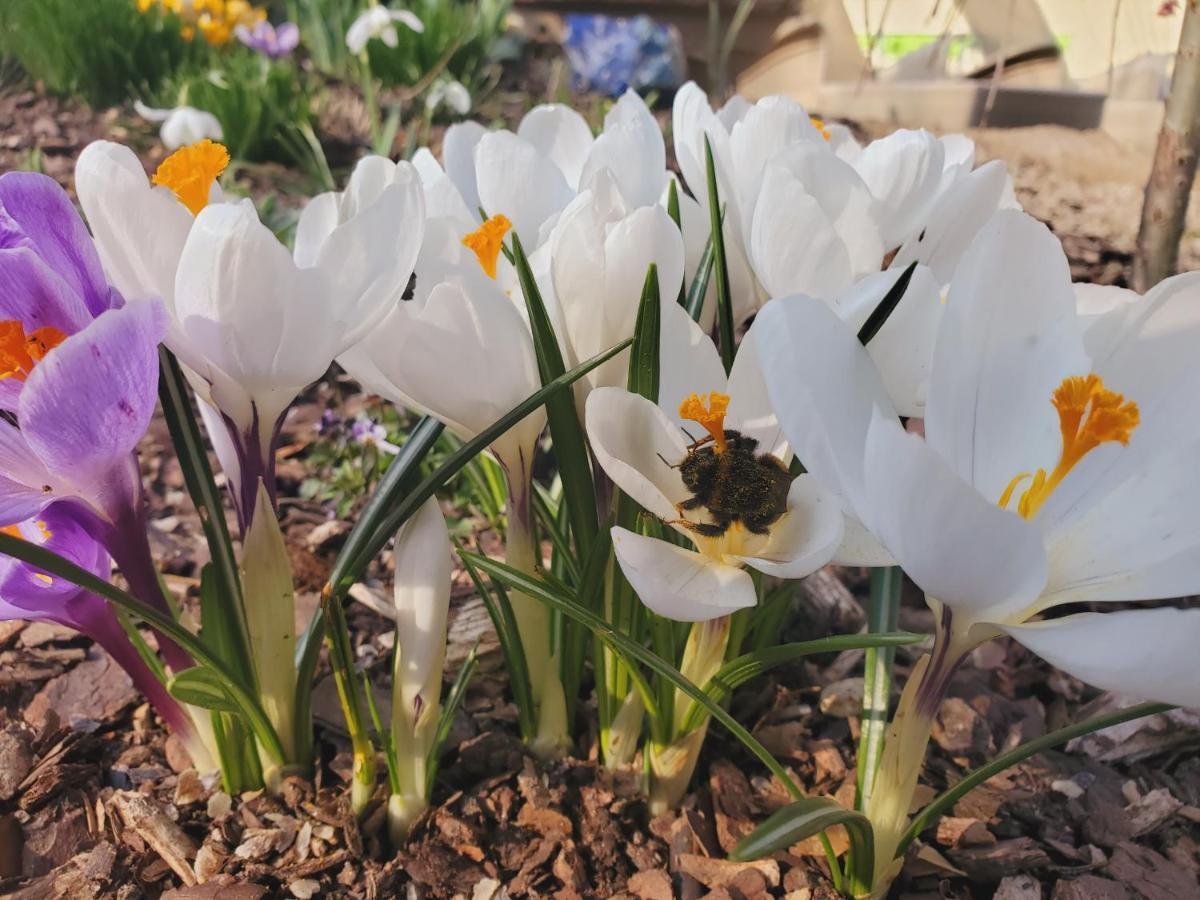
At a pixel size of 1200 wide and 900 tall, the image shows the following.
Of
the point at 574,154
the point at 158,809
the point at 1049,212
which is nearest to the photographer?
the point at 158,809

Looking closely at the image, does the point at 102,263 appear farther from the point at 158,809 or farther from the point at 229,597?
the point at 158,809

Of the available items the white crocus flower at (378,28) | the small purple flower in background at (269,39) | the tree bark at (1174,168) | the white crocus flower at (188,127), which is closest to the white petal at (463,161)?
the tree bark at (1174,168)

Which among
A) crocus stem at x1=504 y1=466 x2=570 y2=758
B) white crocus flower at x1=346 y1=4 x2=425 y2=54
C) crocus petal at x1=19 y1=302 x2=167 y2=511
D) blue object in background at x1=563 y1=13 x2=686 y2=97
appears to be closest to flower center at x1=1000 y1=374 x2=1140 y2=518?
crocus stem at x1=504 y1=466 x2=570 y2=758

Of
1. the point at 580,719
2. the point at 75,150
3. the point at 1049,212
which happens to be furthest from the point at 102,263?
the point at 1049,212

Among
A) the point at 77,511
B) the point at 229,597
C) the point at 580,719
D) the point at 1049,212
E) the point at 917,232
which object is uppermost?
the point at 917,232

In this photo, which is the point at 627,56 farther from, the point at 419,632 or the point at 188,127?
the point at 419,632

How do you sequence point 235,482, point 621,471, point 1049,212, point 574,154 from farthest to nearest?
point 1049,212, point 574,154, point 235,482, point 621,471
